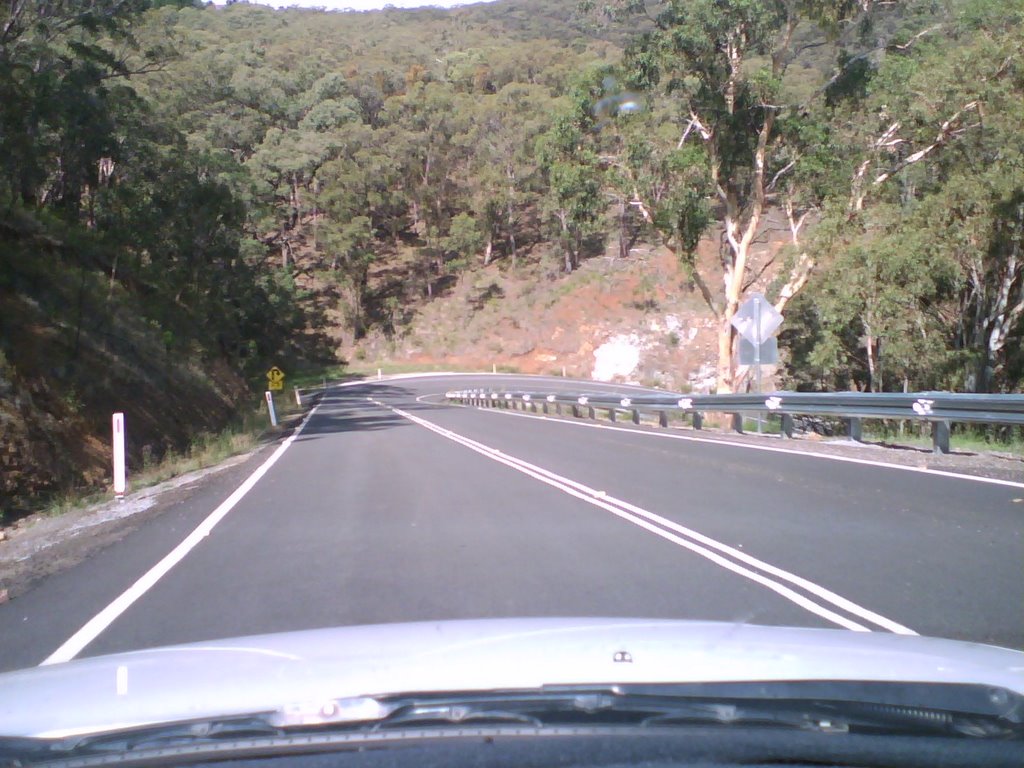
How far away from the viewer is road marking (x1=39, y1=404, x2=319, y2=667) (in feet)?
21.2

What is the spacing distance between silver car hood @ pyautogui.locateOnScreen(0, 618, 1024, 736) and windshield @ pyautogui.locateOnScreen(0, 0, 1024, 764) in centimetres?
3

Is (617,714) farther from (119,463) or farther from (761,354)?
(761,354)

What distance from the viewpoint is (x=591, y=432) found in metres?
24.8

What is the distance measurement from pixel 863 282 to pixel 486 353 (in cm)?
5635

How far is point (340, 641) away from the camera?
502 centimetres

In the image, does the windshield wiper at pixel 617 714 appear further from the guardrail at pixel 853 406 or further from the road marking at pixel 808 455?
the guardrail at pixel 853 406

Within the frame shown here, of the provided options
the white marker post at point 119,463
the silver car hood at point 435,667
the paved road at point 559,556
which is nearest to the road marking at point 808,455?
the paved road at point 559,556

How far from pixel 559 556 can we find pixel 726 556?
1468mm

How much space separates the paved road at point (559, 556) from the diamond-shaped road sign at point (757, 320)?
6.88 meters

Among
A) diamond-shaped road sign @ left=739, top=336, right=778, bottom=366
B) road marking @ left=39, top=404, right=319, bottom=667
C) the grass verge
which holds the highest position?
diamond-shaped road sign @ left=739, top=336, right=778, bottom=366

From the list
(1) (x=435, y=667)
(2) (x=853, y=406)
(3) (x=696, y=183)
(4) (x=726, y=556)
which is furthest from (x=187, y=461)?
(3) (x=696, y=183)

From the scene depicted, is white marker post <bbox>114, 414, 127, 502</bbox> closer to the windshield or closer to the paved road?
the windshield

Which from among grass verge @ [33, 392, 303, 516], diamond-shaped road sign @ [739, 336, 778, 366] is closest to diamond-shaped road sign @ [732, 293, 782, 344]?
diamond-shaped road sign @ [739, 336, 778, 366]

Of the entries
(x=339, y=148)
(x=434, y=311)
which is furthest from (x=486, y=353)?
(x=339, y=148)
